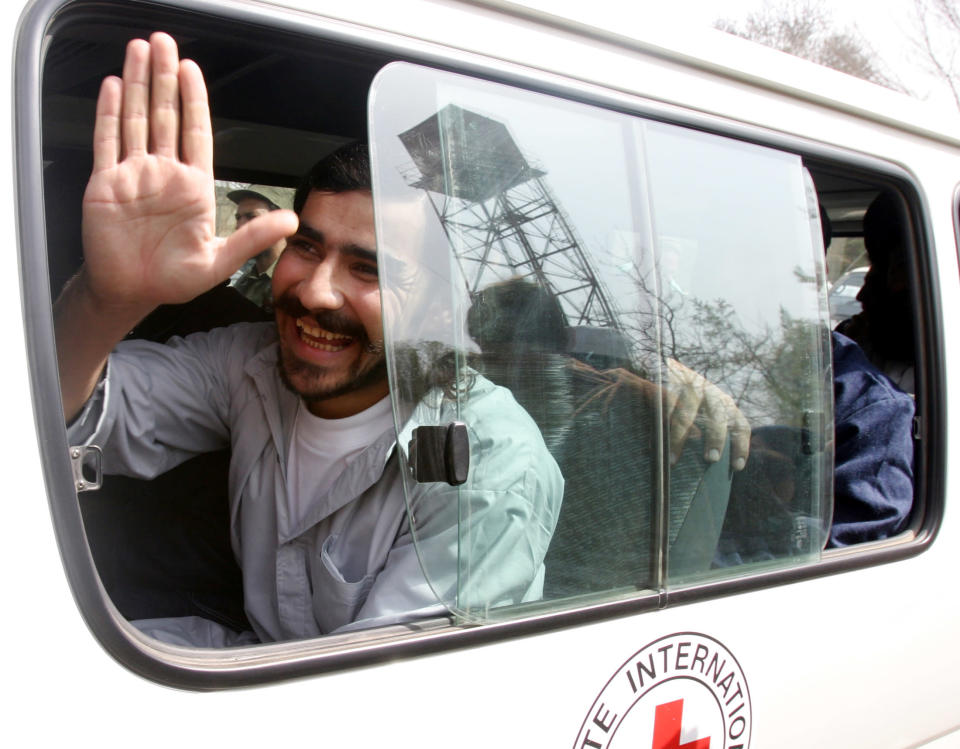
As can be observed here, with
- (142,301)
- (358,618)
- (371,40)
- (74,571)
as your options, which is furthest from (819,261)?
(74,571)

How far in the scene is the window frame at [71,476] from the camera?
0.89 metres

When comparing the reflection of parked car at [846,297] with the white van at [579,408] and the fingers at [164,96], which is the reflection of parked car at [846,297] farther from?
the fingers at [164,96]

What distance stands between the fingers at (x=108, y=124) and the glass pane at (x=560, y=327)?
1.02 feet

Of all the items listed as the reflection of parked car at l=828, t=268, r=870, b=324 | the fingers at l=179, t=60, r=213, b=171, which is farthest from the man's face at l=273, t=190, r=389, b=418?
the reflection of parked car at l=828, t=268, r=870, b=324

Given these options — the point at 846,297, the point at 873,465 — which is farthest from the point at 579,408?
the point at 846,297

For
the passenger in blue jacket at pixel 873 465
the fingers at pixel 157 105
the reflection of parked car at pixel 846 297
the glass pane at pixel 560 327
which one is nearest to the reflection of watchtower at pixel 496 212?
the glass pane at pixel 560 327

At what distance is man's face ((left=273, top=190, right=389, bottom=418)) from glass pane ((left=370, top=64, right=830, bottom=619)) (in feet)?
1.29

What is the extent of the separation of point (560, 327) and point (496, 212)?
193 millimetres

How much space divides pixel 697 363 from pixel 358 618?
671 mm

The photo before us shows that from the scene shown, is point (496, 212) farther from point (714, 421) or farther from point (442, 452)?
point (714, 421)

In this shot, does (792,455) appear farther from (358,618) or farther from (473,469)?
(358,618)

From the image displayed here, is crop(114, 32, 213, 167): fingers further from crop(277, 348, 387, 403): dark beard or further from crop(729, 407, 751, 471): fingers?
crop(729, 407, 751, 471): fingers

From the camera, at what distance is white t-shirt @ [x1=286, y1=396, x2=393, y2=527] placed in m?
1.54

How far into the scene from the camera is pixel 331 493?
1438mm
